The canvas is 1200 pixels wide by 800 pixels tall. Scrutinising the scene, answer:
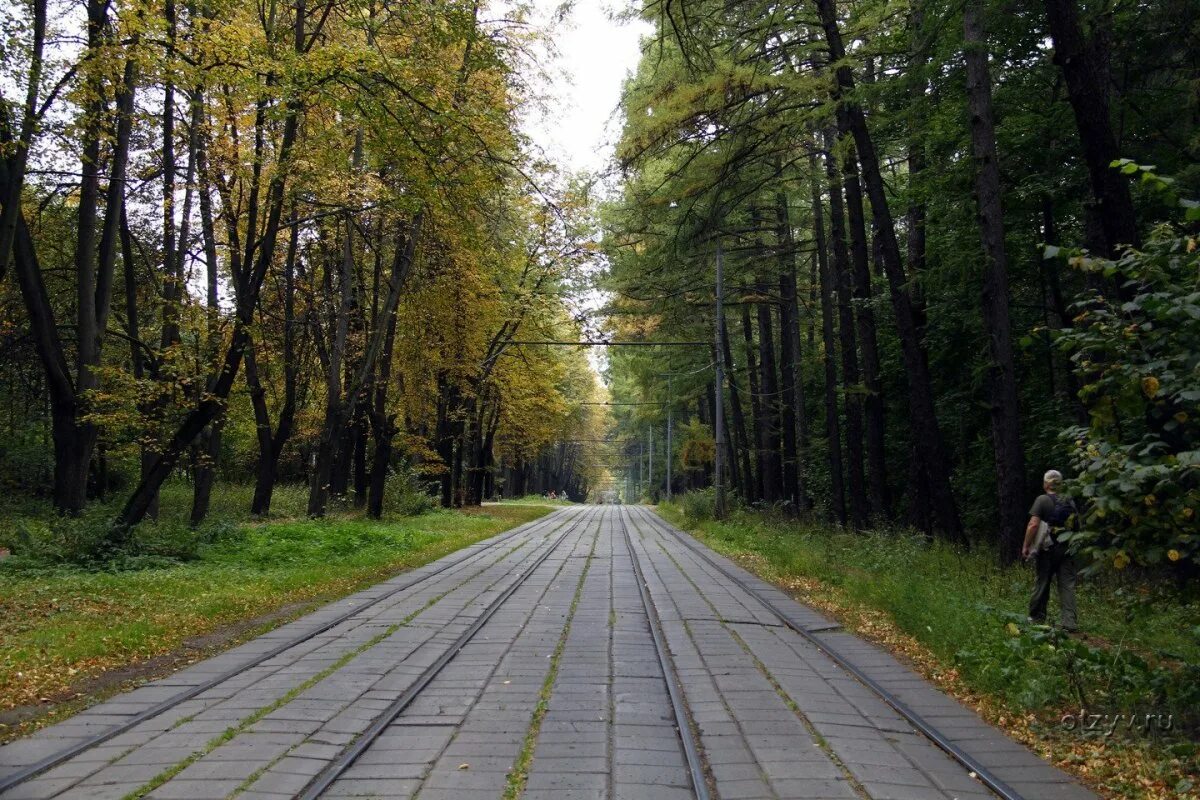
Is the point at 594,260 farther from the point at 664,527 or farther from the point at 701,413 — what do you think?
the point at 701,413

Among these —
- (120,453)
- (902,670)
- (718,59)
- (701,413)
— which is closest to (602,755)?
(902,670)

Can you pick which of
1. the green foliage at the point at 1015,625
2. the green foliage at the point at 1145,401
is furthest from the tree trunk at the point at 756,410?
the green foliage at the point at 1145,401

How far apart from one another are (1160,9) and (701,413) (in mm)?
36974

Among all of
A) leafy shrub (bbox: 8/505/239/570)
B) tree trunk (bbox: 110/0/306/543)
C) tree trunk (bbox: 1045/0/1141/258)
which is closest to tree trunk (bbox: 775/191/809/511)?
tree trunk (bbox: 110/0/306/543)

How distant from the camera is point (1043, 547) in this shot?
27.2 feet

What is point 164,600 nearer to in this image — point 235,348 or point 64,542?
point 64,542

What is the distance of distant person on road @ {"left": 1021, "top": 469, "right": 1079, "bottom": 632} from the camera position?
8211mm

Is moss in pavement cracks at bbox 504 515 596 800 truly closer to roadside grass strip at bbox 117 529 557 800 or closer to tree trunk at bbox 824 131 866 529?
roadside grass strip at bbox 117 529 557 800

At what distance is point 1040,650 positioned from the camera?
6.84 meters

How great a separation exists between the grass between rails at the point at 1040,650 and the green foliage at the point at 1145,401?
81 cm

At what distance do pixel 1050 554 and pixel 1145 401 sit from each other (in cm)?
336

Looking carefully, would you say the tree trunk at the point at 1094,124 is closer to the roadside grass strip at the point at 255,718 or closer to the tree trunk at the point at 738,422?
the roadside grass strip at the point at 255,718

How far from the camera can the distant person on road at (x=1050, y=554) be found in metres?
8.21

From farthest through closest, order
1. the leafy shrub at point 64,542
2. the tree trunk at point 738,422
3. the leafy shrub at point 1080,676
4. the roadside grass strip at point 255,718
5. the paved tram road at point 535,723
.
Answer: the tree trunk at point 738,422, the leafy shrub at point 64,542, the leafy shrub at point 1080,676, the paved tram road at point 535,723, the roadside grass strip at point 255,718
